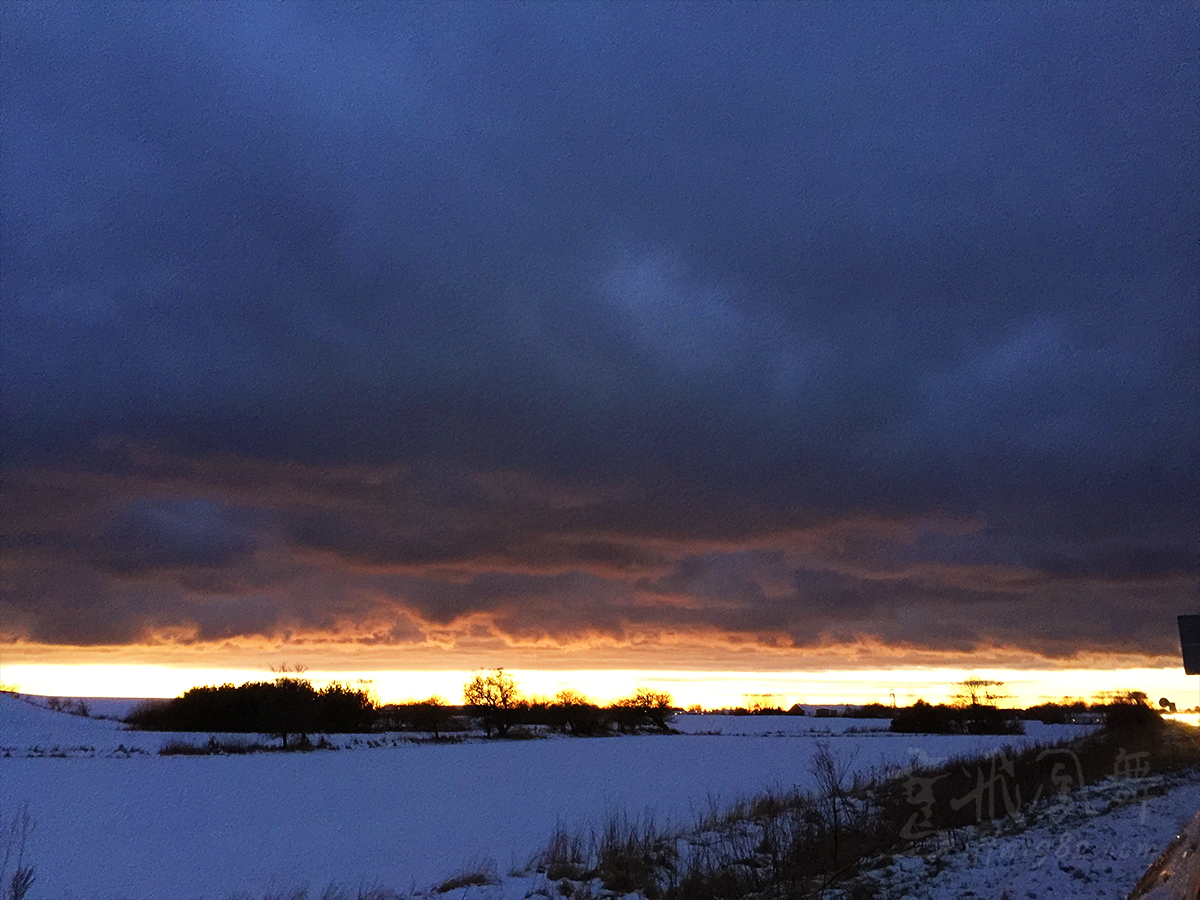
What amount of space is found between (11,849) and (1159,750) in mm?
41311

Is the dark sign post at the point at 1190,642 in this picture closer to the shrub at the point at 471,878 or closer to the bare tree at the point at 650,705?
the shrub at the point at 471,878

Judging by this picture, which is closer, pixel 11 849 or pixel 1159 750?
pixel 11 849

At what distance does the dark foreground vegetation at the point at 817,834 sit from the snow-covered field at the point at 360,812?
148 centimetres

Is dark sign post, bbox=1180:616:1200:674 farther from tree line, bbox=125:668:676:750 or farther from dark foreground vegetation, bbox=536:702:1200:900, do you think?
tree line, bbox=125:668:676:750

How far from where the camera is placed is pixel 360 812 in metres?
29.0

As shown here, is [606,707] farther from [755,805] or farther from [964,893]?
[964,893]

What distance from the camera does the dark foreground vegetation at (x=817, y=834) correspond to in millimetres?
16062

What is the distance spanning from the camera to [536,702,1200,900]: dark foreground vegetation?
16.1 m

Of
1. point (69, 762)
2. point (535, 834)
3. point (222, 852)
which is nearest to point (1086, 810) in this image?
point (535, 834)

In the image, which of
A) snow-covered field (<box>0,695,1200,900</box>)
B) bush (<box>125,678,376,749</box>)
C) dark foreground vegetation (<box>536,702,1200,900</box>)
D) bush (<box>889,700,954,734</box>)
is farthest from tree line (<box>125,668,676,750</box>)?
dark foreground vegetation (<box>536,702,1200,900</box>)

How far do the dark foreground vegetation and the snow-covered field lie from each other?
1.48 m

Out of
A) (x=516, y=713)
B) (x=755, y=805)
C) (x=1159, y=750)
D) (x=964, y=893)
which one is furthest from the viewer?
(x=516, y=713)

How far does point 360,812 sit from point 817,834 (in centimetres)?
1562

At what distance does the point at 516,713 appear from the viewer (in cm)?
8925
